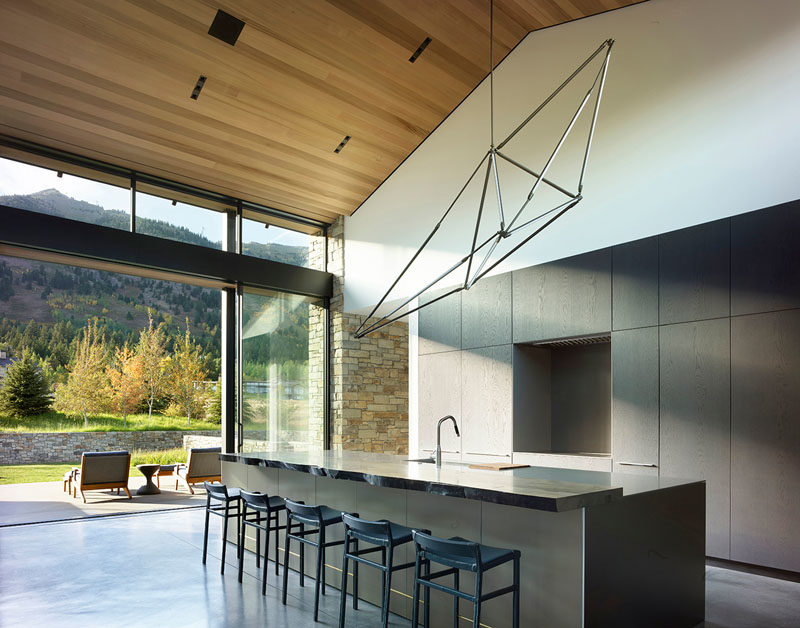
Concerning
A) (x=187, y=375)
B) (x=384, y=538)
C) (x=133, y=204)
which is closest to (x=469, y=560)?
(x=384, y=538)

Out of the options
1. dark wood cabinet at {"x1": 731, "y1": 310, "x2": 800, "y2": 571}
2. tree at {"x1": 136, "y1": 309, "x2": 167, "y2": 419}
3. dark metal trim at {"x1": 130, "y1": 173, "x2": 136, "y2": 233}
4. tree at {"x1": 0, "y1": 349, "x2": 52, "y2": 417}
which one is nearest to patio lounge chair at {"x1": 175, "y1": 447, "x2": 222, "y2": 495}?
dark metal trim at {"x1": 130, "y1": 173, "x2": 136, "y2": 233}

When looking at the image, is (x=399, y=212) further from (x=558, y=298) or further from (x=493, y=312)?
(x=558, y=298)

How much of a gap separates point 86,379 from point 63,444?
5.64 ft

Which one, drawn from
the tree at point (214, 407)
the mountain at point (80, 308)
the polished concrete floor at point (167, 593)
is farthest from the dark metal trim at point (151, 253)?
the mountain at point (80, 308)

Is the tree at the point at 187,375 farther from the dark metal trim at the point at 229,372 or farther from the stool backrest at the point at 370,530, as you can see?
the stool backrest at the point at 370,530

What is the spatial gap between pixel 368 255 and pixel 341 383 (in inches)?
66.4

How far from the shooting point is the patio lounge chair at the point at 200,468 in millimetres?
8805

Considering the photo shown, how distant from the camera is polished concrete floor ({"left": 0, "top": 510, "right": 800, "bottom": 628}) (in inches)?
136

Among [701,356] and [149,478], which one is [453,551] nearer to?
[701,356]

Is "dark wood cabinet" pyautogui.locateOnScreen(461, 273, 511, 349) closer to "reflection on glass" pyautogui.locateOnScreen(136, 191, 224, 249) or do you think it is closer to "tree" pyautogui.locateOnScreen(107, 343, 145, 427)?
"reflection on glass" pyautogui.locateOnScreen(136, 191, 224, 249)

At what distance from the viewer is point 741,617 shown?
11.2 ft

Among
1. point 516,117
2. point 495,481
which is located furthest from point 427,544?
point 516,117

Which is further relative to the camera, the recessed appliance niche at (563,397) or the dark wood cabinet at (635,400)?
the recessed appliance niche at (563,397)

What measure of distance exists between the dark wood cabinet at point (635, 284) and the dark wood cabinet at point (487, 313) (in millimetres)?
1192
